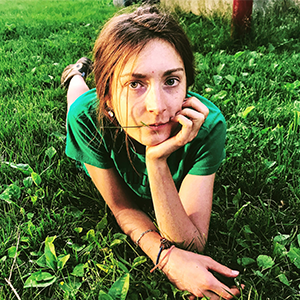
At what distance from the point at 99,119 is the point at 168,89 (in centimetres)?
44

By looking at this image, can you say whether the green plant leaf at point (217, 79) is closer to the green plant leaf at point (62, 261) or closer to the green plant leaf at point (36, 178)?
the green plant leaf at point (36, 178)

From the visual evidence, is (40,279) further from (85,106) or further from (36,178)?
(85,106)

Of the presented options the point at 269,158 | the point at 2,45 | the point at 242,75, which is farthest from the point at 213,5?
the point at 269,158

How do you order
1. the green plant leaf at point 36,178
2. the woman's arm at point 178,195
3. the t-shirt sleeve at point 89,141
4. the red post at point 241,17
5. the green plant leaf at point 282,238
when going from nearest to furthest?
the woman's arm at point 178,195
the green plant leaf at point 282,238
the t-shirt sleeve at point 89,141
the green plant leaf at point 36,178
the red post at point 241,17

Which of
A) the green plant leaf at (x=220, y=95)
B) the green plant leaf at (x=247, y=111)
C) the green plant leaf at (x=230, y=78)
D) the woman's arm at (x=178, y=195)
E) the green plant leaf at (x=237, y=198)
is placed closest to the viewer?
the woman's arm at (x=178, y=195)

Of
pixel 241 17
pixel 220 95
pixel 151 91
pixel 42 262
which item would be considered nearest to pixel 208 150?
pixel 151 91

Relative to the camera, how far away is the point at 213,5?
4.79 meters

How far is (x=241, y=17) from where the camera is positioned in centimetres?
375

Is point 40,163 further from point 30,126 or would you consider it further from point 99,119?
point 99,119

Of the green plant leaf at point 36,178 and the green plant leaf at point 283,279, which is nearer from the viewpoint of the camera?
the green plant leaf at point 283,279

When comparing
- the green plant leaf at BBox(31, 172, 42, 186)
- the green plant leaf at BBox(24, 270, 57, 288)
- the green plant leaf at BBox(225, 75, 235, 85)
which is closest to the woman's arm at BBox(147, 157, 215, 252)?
the green plant leaf at BBox(24, 270, 57, 288)

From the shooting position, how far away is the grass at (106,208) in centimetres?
147

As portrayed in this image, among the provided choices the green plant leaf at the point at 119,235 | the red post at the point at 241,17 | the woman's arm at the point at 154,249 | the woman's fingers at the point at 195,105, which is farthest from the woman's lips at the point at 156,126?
the red post at the point at 241,17

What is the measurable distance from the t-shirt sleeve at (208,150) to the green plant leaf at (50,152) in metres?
1.04
